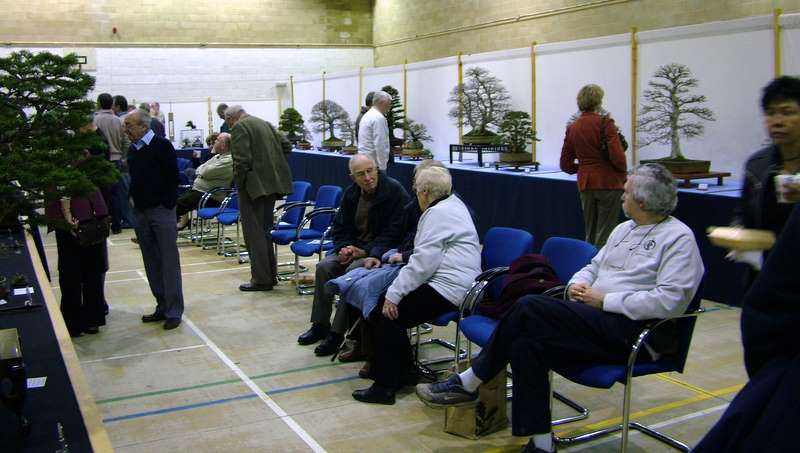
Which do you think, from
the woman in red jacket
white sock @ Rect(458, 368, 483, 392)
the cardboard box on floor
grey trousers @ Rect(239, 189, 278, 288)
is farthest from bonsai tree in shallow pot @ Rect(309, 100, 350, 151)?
white sock @ Rect(458, 368, 483, 392)

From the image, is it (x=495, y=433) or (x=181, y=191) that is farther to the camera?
(x=181, y=191)

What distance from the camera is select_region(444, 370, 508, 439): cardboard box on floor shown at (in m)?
3.60

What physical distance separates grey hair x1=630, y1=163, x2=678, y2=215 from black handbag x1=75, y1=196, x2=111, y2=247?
3.37 metres

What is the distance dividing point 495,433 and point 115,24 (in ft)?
49.1

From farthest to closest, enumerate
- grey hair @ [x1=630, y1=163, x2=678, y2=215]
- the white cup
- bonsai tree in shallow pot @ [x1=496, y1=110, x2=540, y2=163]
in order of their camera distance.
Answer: bonsai tree in shallow pot @ [x1=496, y1=110, x2=540, y2=163] → grey hair @ [x1=630, y1=163, x2=678, y2=215] → the white cup

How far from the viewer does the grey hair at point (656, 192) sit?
11.0 ft

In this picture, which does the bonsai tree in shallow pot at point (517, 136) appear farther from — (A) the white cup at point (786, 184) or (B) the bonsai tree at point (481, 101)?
(A) the white cup at point (786, 184)

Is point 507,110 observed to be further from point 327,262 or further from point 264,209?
point 327,262

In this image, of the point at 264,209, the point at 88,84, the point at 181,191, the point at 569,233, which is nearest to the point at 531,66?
the point at 569,233

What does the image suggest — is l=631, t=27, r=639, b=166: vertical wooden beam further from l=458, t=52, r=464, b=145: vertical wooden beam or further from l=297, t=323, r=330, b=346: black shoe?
l=297, t=323, r=330, b=346: black shoe

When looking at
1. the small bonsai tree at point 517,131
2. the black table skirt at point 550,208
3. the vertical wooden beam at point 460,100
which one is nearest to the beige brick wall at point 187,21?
the vertical wooden beam at point 460,100

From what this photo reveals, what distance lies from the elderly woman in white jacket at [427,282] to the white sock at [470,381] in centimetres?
59

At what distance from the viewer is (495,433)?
3.66 m

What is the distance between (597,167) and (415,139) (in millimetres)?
4246
